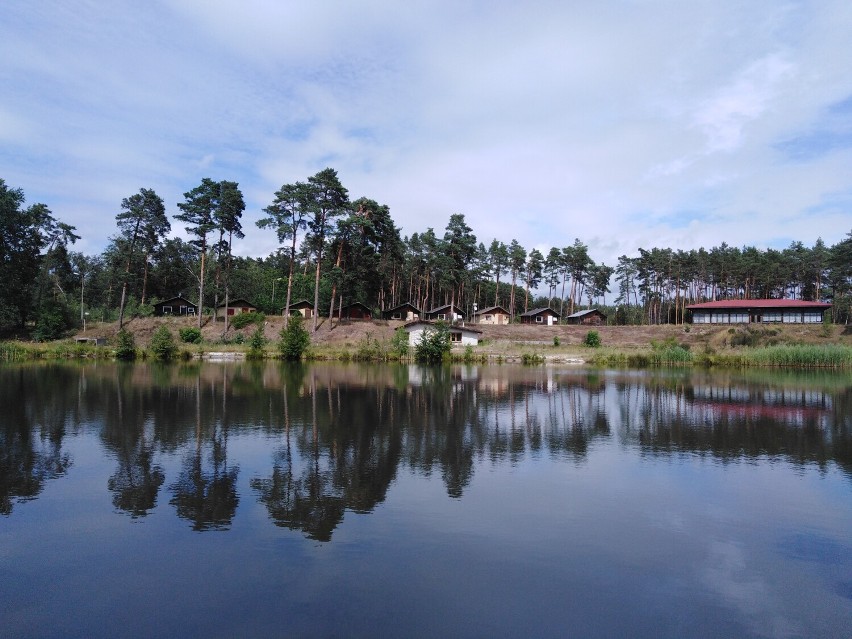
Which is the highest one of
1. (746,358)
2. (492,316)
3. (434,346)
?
(492,316)

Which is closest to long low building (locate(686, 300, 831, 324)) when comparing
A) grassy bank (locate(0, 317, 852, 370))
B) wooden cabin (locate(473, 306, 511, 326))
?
grassy bank (locate(0, 317, 852, 370))

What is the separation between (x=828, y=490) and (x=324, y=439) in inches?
454

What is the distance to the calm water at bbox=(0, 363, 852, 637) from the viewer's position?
20.3 feet

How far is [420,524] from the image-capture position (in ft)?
28.8

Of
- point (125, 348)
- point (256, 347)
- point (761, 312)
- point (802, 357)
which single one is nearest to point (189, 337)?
point (125, 348)

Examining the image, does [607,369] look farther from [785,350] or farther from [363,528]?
[363,528]

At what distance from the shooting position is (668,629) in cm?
597

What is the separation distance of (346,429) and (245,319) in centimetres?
4795

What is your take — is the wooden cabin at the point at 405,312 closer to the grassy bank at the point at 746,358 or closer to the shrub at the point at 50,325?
the grassy bank at the point at 746,358

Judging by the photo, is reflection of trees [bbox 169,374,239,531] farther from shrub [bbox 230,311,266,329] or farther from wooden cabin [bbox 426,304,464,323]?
wooden cabin [bbox 426,304,464,323]

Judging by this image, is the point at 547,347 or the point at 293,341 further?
the point at 547,347

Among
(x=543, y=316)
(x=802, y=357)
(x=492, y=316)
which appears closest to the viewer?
(x=802, y=357)

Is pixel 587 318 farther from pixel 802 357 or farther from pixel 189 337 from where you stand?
pixel 189 337

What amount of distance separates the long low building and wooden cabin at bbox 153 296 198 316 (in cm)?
→ 6485
